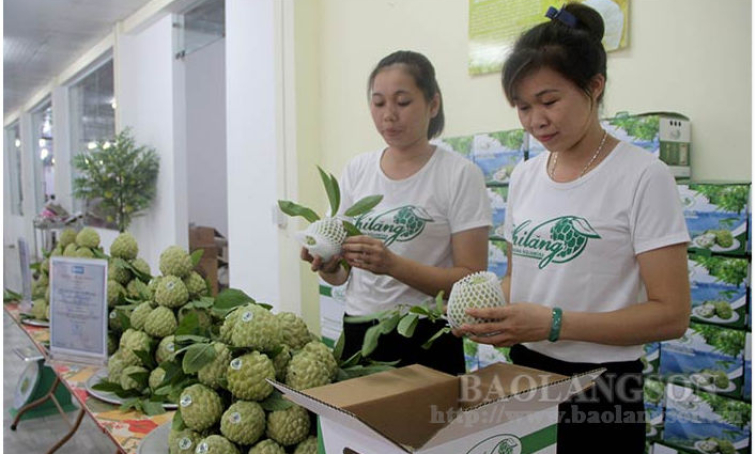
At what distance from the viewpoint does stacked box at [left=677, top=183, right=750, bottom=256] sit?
1888 millimetres

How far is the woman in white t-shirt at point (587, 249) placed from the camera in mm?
1062

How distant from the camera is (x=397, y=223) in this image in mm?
1546

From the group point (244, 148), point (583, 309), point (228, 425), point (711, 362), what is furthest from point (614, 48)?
point (244, 148)

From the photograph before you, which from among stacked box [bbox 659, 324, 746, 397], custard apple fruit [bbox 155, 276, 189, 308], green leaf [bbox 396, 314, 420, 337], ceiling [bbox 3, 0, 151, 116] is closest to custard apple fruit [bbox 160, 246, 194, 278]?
custard apple fruit [bbox 155, 276, 189, 308]

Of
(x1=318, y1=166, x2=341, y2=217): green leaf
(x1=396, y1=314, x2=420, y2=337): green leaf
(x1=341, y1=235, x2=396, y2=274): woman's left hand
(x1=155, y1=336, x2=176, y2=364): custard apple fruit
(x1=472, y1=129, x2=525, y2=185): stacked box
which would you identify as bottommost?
(x1=155, y1=336, x2=176, y2=364): custard apple fruit

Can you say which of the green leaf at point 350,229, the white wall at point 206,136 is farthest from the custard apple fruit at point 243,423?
the white wall at point 206,136

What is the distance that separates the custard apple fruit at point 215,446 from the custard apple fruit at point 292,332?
20cm

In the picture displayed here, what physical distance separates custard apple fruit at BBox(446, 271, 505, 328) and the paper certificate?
1218 millimetres

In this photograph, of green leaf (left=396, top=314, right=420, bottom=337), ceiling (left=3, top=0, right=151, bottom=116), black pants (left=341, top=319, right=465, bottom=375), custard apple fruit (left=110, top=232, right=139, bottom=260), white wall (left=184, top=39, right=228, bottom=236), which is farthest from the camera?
white wall (left=184, top=39, right=228, bottom=236)

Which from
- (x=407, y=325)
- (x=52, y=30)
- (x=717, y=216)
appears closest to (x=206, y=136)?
(x=52, y=30)

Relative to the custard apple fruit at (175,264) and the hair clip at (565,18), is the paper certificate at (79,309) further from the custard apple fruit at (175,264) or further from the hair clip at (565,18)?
the hair clip at (565,18)

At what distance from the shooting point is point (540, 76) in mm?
1154

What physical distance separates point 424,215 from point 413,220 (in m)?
0.03

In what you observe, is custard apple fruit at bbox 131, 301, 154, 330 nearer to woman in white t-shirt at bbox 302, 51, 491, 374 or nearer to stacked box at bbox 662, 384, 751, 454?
woman in white t-shirt at bbox 302, 51, 491, 374
